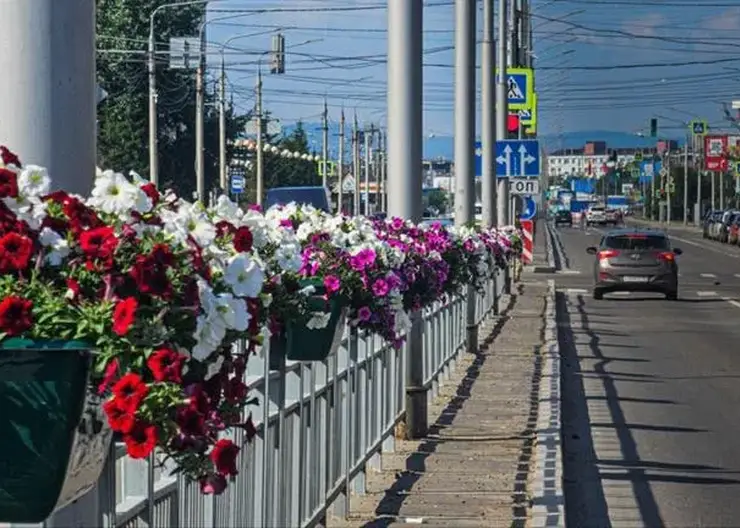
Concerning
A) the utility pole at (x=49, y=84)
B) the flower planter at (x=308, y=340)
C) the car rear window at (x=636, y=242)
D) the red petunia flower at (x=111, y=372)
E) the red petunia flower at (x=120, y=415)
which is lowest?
the car rear window at (x=636, y=242)

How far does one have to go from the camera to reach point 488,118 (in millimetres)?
32969

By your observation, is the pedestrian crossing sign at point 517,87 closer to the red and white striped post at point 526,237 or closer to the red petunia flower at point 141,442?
the red and white striped post at point 526,237

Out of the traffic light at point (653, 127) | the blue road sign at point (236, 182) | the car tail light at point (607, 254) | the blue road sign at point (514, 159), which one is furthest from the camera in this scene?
the traffic light at point (653, 127)

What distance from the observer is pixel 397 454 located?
1355 centimetres

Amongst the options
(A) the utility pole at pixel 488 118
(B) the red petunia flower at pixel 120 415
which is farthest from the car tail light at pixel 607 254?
(B) the red petunia flower at pixel 120 415

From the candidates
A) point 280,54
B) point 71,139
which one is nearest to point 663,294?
point 280,54

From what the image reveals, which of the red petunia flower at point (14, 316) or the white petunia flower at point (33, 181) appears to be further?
the white petunia flower at point (33, 181)

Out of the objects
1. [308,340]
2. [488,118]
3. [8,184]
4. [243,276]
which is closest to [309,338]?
[308,340]

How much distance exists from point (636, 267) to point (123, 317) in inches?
1428

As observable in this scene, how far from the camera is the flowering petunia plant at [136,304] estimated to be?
161 inches

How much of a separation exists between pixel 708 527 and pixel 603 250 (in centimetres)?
2910

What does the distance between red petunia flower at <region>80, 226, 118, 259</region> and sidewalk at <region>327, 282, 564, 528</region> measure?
19.5 ft

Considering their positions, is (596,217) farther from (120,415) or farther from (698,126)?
(120,415)

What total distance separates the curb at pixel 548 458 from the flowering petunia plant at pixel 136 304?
5.36m
